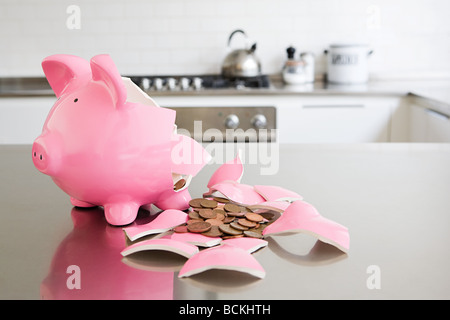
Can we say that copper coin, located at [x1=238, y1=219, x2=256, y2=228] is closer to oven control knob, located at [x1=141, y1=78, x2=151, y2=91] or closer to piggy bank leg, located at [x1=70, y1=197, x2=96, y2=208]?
piggy bank leg, located at [x1=70, y1=197, x2=96, y2=208]

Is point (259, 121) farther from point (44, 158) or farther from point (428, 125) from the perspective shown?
point (44, 158)

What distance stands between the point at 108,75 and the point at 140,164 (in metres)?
0.14

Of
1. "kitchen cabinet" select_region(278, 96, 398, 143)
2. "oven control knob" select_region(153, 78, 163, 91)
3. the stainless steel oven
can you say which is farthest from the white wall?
the stainless steel oven

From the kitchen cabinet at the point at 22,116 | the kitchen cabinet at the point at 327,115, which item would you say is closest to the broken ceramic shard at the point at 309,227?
the kitchen cabinet at the point at 327,115

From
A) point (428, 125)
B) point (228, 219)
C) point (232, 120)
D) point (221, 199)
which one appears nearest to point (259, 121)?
point (232, 120)

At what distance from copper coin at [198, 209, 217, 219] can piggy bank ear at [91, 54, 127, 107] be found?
200 mm

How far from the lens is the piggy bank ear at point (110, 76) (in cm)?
76

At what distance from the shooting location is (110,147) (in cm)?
78

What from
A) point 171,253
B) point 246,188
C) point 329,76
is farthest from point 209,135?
point 171,253

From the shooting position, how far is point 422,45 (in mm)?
3471

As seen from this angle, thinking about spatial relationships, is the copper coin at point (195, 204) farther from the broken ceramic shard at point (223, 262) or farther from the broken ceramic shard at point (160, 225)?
the broken ceramic shard at point (223, 262)

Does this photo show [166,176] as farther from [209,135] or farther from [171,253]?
[209,135]

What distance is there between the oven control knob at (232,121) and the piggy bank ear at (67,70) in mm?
1935

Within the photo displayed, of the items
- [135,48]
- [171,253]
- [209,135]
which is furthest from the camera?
[135,48]
